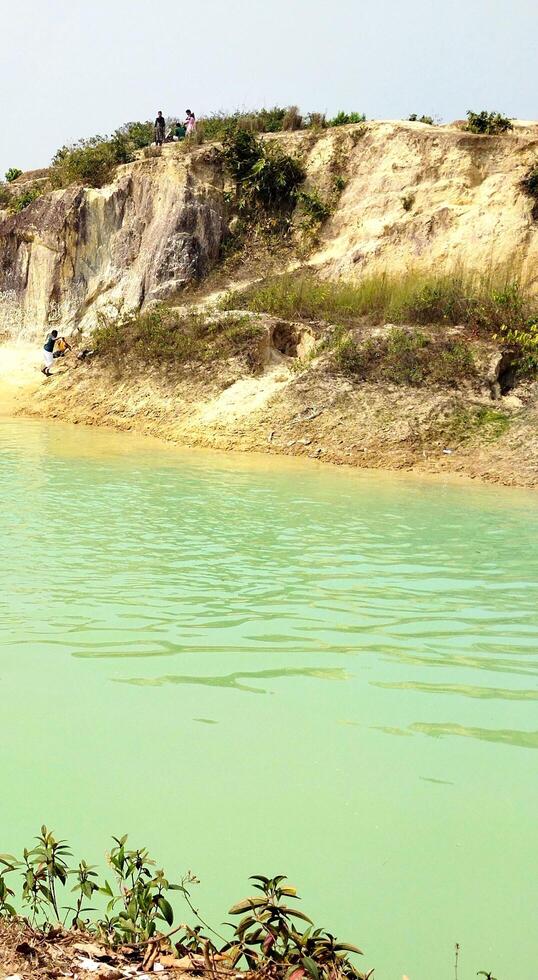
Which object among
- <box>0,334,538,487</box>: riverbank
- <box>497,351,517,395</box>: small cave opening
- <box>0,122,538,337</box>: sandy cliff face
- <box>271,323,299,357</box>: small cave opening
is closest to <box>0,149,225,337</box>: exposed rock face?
<box>0,122,538,337</box>: sandy cliff face

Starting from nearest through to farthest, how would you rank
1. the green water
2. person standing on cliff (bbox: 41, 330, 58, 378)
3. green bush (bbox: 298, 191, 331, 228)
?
the green water, person standing on cliff (bbox: 41, 330, 58, 378), green bush (bbox: 298, 191, 331, 228)

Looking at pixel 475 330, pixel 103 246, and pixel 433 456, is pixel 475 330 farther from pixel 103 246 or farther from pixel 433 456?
pixel 103 246

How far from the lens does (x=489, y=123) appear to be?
21.3 m

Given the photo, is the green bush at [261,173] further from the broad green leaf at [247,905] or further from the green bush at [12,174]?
the broad green leaf at [247,905]

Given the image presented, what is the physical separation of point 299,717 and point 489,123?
20.8 meters

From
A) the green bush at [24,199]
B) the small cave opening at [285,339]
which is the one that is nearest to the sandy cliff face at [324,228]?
the green bush at [24,199]

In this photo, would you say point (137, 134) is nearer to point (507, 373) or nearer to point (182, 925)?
point (507, 373)

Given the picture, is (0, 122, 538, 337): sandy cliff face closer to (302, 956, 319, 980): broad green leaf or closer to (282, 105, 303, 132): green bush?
(282, 105, 303, 132): green bush

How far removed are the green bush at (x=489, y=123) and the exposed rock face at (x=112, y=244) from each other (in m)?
7.15

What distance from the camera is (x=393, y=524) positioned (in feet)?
31.0

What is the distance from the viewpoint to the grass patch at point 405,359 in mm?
16469

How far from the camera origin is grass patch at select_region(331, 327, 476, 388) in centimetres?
1647

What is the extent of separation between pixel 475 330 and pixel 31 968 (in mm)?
16520

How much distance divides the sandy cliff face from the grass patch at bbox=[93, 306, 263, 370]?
1.85m
